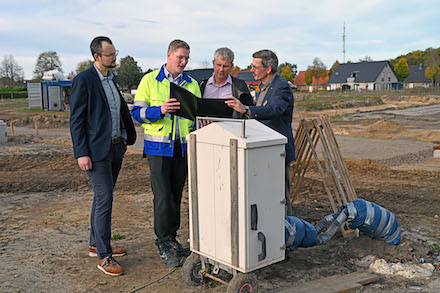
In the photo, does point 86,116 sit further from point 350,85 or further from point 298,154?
point 350,85

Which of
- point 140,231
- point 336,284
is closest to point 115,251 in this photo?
point 140,231

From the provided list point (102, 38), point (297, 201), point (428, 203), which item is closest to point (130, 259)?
point (102, 38)

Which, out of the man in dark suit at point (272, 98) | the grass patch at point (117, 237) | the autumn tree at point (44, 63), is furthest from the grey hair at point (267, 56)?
the autumn tree at point (44, 63)

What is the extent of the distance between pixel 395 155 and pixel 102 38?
994 cm

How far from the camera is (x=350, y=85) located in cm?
8219

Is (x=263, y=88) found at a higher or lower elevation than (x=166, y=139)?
higher

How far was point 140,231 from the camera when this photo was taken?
5.49 metres

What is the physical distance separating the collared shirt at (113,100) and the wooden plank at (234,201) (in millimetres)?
1472

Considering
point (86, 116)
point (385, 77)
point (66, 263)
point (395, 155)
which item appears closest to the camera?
point (86, 116)

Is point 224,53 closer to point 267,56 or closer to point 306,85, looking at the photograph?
point 267,56

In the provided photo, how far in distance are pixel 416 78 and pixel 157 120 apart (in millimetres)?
100370

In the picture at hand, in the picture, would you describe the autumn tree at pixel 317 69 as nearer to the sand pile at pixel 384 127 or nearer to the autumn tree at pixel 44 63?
the autumn tree at pixel 44 63

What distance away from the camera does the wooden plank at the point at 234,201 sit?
329 centimetres

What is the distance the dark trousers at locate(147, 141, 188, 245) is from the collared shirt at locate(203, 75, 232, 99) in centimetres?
72
